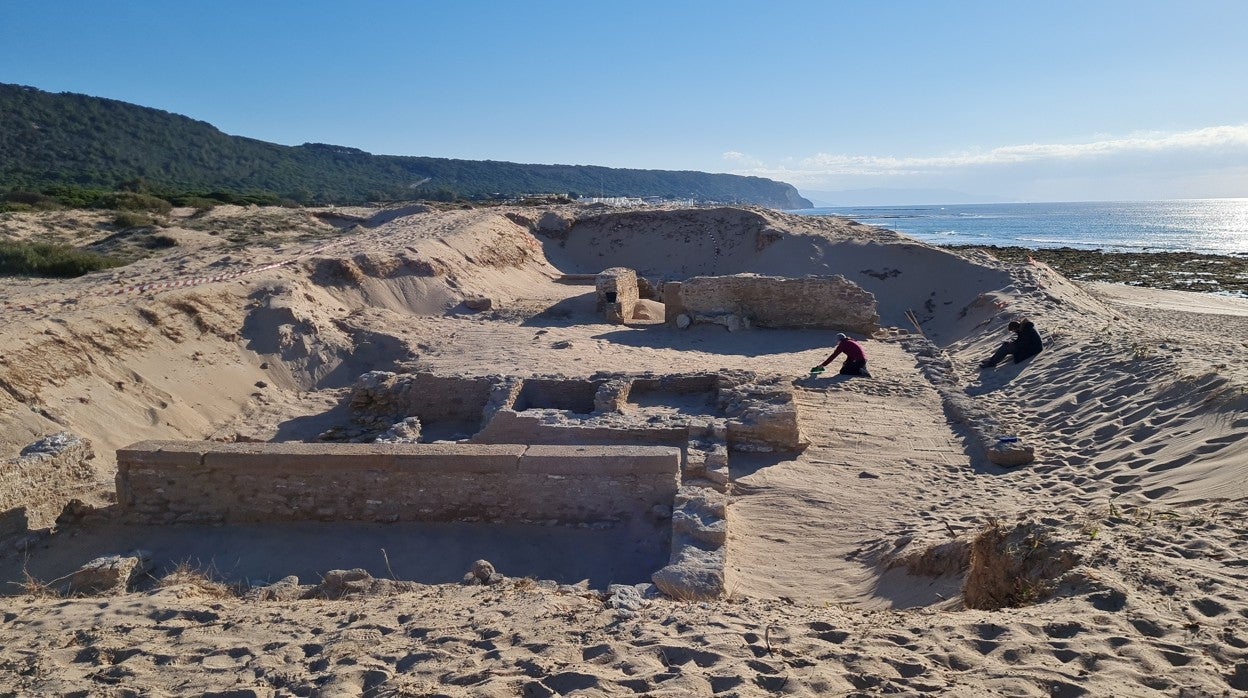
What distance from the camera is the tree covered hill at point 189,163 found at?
146ft

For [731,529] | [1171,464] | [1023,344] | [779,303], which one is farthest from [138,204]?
[1171,464]

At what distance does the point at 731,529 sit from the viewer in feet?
19.5

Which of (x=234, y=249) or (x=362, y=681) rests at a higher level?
(x=234, y=249)

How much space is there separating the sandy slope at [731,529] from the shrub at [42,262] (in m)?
1.37

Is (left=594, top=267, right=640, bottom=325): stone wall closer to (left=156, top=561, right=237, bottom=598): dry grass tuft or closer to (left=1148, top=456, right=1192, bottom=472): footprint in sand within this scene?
(left=1148, top=456, right=1192, bottom=472): footprint in sand

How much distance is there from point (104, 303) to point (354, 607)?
363 inches

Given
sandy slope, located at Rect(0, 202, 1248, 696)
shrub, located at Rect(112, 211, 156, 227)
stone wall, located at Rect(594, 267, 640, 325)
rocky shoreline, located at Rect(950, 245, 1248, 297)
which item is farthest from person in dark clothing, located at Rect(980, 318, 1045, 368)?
shrub, located at Rect(112, 211, 156, 227)

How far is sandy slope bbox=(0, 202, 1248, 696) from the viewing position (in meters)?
3.27

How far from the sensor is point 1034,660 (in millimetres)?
3105

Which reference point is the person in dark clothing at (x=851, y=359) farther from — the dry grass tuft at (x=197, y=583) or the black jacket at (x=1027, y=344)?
the dry grass tuft at (x=197, y=583)

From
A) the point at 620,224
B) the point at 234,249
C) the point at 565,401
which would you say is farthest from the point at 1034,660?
the point at 620,224

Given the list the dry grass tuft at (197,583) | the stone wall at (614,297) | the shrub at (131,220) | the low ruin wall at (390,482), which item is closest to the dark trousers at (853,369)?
the low ruin wall at (390,482)

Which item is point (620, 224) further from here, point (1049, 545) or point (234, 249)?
point (1049, 545)

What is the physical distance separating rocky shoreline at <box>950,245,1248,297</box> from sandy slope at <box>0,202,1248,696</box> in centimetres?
1491
